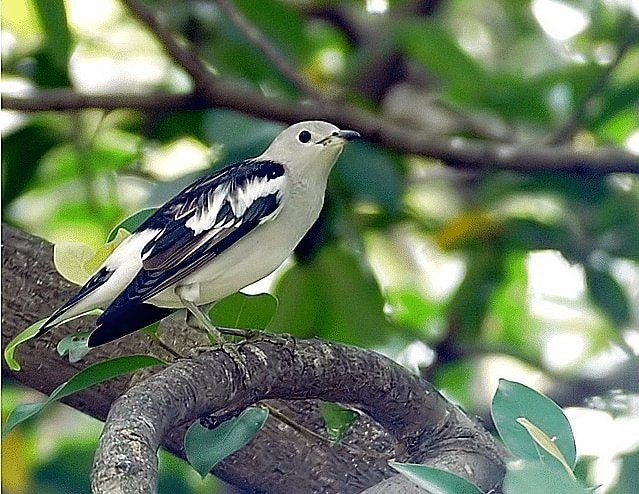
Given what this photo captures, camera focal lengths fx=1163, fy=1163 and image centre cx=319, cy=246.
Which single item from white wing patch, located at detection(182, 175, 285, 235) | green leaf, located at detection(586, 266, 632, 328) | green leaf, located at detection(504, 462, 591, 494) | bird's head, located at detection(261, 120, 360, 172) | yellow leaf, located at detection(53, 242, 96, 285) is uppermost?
green leaf, located at detection(504, 462, 591, 494)

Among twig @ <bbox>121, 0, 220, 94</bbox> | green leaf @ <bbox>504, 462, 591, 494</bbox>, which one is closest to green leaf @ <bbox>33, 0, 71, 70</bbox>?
twig @ <bbox>121, 0, 220, 94</bbox>

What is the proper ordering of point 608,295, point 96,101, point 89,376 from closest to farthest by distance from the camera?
point 89,376, point 96,101, point 608,295

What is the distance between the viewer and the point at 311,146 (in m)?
1.20

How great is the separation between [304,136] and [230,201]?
12cm

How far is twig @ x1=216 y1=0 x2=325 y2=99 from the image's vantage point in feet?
5.84

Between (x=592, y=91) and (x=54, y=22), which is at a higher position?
(x=54, y=22)

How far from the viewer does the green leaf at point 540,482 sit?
0.69m

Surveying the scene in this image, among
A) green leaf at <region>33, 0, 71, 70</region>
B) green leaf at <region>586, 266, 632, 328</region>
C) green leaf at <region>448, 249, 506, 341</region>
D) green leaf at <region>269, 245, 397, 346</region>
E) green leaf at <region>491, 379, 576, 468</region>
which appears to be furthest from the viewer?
green leaf at <region>448, 249, 506, 341</region>

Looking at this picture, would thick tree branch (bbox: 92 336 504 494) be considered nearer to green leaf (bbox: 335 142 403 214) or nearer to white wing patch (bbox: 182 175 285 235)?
white wing patch (bbox: 182 175 285 235)

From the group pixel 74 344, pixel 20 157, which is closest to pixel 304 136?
pixel 74 344

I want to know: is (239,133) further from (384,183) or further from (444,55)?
(444,55)

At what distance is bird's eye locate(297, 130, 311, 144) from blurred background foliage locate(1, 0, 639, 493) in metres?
0.47

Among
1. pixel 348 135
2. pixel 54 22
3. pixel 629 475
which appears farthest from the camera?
pixel 54 22

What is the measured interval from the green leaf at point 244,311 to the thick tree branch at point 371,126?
632 millimetres
